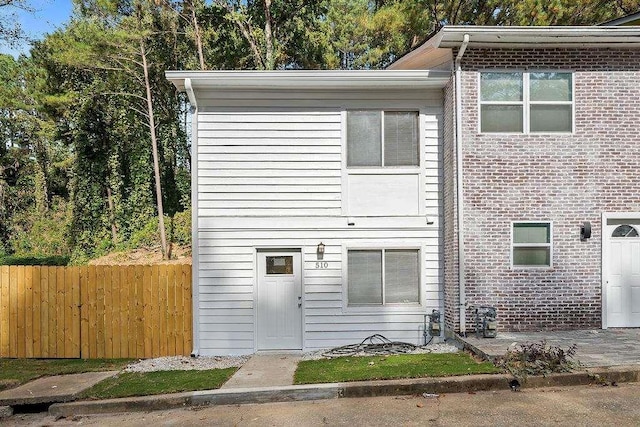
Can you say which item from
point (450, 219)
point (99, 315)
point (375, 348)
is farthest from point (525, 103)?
point (99, 315)

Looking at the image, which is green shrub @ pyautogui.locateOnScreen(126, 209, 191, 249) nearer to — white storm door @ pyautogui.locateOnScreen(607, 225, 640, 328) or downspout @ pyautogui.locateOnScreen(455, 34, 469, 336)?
downspout @ pyautogui.locateOnScreen(455, 34, 469, 336)

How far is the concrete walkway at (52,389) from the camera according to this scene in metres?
6.48

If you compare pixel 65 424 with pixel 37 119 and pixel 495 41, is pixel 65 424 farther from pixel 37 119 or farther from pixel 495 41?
pixel 37 119

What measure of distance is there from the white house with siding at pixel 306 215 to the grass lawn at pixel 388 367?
1348 millimetres

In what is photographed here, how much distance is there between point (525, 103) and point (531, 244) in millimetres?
2699

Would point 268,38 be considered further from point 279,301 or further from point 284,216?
point 279,301

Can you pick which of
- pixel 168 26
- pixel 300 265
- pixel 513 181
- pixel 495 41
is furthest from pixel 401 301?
pixel 168 26

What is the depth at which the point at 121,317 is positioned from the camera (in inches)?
360

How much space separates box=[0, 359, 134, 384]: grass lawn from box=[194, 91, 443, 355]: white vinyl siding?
173cm

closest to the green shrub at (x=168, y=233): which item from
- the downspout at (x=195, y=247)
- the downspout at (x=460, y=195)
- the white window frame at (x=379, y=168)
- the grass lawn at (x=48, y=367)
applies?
the grass lawn at (x=48, y=367)

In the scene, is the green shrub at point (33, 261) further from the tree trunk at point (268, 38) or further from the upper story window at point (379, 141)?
the upper story window at point (379, 141)

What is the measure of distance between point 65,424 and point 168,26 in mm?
20796

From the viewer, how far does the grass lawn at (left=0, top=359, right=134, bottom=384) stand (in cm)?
786

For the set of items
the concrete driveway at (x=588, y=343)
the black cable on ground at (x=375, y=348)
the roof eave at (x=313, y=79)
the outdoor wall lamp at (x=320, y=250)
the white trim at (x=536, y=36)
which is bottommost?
the black cable on ground at (x=375, y=348)
